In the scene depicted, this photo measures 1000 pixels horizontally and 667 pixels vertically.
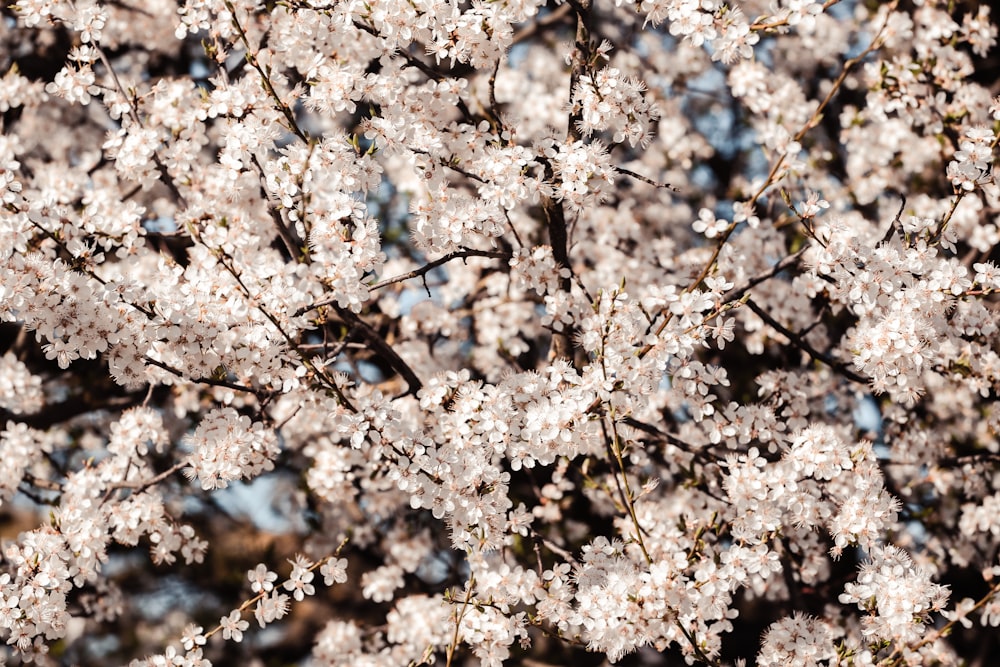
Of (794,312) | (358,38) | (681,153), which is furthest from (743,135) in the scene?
(358,38)

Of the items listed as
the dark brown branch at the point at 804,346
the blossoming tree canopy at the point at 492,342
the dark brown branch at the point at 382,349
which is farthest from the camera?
the dark brown branch at the point at 382,349

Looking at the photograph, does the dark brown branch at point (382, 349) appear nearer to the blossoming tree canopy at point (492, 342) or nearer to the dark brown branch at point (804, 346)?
the blossoming tree canopy at point (492, 342)

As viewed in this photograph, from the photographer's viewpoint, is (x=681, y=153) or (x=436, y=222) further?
(x=681, y=153)

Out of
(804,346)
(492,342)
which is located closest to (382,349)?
(492,342)

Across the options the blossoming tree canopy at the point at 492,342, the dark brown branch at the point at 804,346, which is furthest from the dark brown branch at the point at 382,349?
the dark brown branch at the point at 804,346

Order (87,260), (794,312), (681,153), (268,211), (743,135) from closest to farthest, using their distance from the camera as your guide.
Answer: (87,260) → (268,211) → (794,312) → (681,153) → (743,135)

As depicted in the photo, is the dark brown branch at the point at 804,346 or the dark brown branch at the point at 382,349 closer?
the dark brown branch at the point at 804,346

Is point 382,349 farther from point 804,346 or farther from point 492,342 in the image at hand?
point 804,346

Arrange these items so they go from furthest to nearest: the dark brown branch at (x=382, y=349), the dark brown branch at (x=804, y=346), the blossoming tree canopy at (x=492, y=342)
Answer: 1. the dark brown branch at (x=382, y=349)
2. the dark brown branch at (x=804, y=346)
3. the blossoming tree canopy at (x=492, y=342)

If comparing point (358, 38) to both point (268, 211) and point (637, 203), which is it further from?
point (637, 203)
